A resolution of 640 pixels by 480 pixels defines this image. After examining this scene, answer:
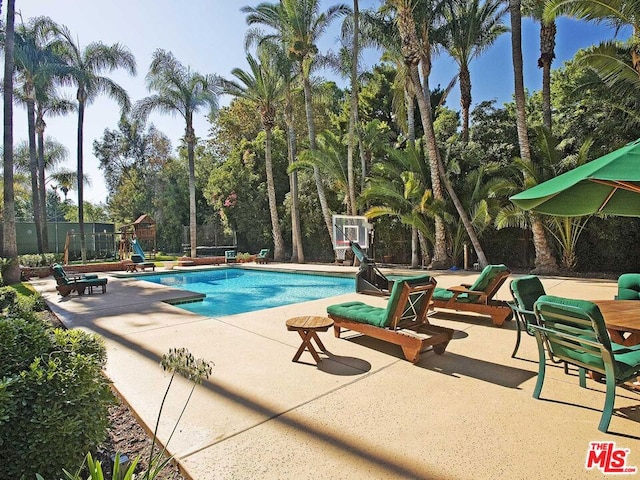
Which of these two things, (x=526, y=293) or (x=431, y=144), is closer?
(x=526, y=293)

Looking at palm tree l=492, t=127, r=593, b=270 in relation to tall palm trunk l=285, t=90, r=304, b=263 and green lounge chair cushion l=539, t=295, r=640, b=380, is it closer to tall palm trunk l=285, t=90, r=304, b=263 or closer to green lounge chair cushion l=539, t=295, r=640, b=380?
green lounge chair cushion l=539, t=295, r=640, b=380

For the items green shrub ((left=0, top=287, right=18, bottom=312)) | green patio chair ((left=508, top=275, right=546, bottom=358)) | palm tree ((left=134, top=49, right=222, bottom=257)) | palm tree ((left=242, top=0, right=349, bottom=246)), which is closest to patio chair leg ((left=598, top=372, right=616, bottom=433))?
green patio chair ((left=508, top=275, right=546, bottom=358))

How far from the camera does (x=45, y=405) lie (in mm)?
1971

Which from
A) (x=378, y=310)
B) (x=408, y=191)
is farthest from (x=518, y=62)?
(x=378, y=310)

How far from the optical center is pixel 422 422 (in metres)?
2.81

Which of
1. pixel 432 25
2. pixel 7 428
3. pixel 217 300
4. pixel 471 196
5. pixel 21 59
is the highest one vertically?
pixel 432 25

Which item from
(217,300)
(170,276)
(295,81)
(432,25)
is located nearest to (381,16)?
(432,25)

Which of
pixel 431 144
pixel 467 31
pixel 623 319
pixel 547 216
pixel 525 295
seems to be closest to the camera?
pixel 623 319

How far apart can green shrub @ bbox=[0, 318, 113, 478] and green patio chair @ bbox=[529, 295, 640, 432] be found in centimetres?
332

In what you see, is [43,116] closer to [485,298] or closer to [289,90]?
[289,90]

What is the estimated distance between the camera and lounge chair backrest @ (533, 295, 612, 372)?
2.59m

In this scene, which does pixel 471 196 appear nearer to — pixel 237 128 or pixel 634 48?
pixel 634 48

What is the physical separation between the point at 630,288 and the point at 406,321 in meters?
2.92

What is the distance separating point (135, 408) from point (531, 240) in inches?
561
